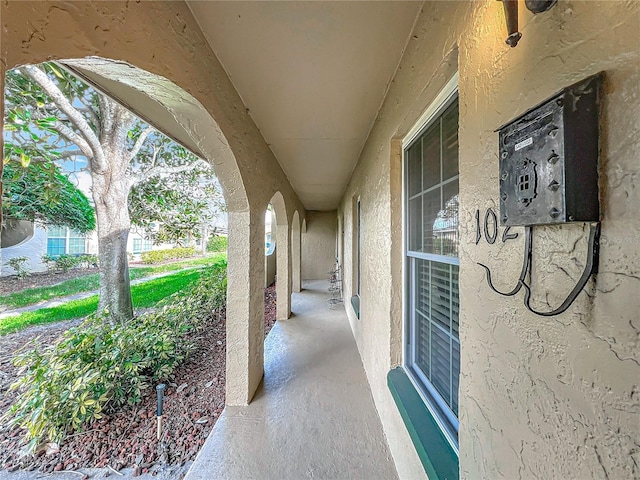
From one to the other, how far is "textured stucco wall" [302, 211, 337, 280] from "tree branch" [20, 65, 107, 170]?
19.5 feet

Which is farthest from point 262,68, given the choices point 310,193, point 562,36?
point 310,193

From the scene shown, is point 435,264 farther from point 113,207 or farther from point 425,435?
point 113,207

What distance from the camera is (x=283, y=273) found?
14.9 ft

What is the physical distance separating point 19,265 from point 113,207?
20.0 feet

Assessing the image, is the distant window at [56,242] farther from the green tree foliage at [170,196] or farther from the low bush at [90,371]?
the low bush at [90,371]

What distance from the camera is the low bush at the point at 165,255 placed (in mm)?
12383

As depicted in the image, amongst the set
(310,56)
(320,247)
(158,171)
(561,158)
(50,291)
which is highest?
(158,171)

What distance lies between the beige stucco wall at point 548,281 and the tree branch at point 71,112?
346 centimetres

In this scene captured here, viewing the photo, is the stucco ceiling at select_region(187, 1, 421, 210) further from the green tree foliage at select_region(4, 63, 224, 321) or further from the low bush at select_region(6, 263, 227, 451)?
the low bush at select_region(6, 263, 227, 451)

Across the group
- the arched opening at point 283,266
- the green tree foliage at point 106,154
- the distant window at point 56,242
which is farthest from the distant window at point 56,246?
the arched opening at point 283,266

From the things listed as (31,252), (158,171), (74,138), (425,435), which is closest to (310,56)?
(425,435)

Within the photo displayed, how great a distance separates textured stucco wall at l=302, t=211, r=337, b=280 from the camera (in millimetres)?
8586

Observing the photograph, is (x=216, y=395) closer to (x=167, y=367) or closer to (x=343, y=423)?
(x=167, y=367)

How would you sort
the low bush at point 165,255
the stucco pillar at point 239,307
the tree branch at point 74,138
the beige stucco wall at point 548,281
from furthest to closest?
1. the low bush at point 165,255
2. the tree branch at point 74,138
3. the stucco pillar at point 239,307
4. the beige stucco wall at point 548,281
